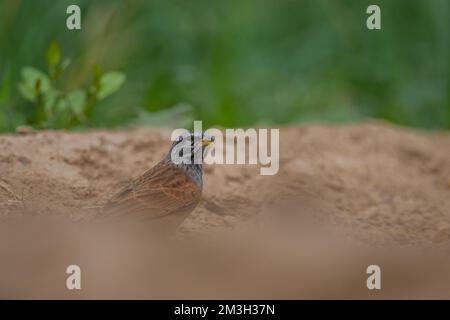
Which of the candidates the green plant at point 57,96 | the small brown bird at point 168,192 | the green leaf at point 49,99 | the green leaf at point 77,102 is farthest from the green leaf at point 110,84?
the small brown bird at point 168,192

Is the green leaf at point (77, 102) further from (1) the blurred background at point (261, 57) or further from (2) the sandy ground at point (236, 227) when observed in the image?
(1) the blurred background at point (261, 57)

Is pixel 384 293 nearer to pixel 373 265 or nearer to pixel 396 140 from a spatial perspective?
pixel 373 265

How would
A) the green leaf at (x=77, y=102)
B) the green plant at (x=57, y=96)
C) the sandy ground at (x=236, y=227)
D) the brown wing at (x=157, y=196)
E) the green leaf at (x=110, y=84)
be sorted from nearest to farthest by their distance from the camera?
the sandy ground at (x=236, y=227), the brown wing at (x=157, y=196), the green plant at (x=57, y=96), the green leaf at (x=110, y=84), the green leaf at (x=77, y=102)

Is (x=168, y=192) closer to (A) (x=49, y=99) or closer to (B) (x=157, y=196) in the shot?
(B) (x=157, y=196)

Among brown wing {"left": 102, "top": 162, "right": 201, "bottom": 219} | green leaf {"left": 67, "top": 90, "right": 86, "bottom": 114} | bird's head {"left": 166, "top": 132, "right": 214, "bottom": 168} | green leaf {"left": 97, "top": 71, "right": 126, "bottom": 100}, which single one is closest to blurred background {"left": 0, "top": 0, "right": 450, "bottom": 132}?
green leaf {"left": 67, "top": 90, "right": 86, "bottom": 114}

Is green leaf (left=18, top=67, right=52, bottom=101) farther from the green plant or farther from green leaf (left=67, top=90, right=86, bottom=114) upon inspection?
green leaf (left=67, top=90, right=86, bottom=114)
